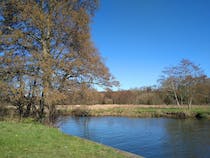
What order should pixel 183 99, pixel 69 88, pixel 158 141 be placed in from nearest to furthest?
Result: pixel 69 88, pixel 158 141, pixel 183 99

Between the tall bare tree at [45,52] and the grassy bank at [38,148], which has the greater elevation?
the tall bare tree at [45,52]

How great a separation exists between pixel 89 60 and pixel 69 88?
2035 mm

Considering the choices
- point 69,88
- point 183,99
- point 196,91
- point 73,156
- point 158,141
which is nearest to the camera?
point 73,156

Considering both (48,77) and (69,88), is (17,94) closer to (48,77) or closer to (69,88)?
(48,77)

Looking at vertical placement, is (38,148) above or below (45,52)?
below

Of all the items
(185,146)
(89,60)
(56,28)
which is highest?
(56,28)

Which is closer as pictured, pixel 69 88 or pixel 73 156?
pixel 73 156

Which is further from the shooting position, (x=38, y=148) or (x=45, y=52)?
(x=45, y=52)

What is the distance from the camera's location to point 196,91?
37.1 m

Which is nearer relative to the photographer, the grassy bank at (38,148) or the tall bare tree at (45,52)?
the grassy bank at (38,148)

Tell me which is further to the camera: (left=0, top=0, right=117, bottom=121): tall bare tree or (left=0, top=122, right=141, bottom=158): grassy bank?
(left=0, top=0, right=117, bottom=121): tall bare tree

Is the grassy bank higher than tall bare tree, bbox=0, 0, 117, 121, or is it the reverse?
tall bare tree, bbox=0, 0, 117, 121

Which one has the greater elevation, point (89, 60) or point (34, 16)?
point (34, 16)

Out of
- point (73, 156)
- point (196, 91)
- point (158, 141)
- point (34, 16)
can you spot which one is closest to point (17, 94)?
point (34, 16)
